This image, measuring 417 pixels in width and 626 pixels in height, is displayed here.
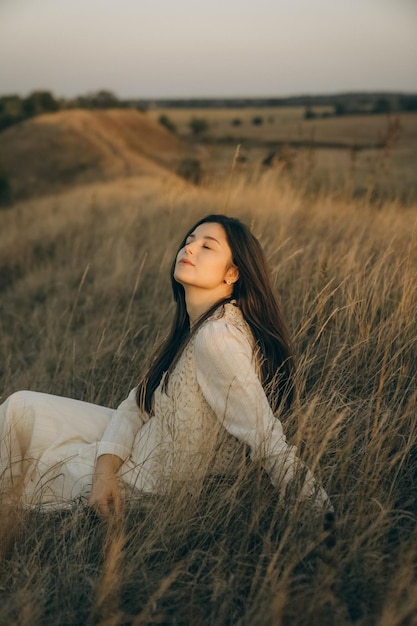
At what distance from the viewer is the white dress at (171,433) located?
209 centimetres

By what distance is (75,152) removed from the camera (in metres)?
27.6

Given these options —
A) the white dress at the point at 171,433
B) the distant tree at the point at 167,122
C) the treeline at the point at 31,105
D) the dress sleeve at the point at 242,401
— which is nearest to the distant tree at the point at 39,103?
the treeline at the point at 31,105

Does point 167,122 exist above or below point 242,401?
above

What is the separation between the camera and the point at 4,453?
2.49 m

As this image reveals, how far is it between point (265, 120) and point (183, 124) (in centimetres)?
730

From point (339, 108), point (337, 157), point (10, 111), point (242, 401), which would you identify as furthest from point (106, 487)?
point (10, 111)

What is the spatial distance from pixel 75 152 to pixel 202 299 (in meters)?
26.6

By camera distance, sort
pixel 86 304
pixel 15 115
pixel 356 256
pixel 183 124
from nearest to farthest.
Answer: pixel 356 256 → pixel 86 304 → pixel 15 115 → pixel 183 124

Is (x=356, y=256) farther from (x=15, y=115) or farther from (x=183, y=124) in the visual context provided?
(x=183, y=124)

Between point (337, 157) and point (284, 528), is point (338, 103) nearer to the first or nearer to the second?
point (337, 157)

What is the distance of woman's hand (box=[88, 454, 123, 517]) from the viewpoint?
2.14 meters

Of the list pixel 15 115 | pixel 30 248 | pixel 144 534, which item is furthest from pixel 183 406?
pixel 15 115

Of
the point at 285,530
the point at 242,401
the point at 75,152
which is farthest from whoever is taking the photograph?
the point at 75,152

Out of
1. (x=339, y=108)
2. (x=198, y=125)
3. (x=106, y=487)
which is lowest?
(x=106, y=487)
